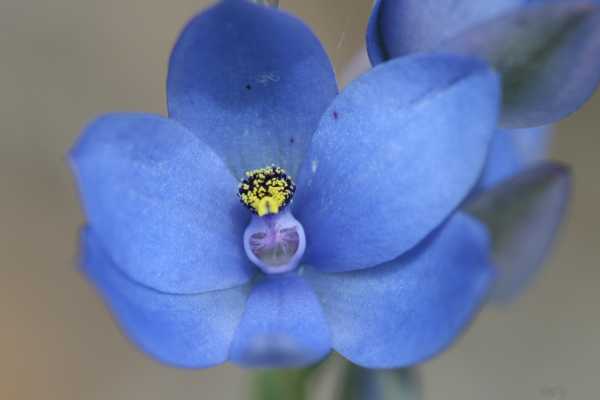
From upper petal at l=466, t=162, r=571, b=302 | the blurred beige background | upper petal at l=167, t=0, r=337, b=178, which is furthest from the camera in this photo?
the blurred beige background

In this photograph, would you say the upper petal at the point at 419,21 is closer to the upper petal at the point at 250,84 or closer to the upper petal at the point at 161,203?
the upper petal at the point at 250,84

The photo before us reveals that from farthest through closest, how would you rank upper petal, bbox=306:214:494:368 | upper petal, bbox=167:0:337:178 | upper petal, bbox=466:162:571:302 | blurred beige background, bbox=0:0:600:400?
blurred beige background, bbox=0:0:600:400 < upper petal, bbox=466:162:571:302 < upper petal, bbox=167:0:337:178 < upper petal, bbox=306:214:494:368

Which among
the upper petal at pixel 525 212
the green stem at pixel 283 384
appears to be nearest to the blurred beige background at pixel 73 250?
the green stem at pixel 283 384

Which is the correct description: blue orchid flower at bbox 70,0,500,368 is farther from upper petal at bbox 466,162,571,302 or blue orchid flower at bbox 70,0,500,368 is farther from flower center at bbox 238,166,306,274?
upper petal at bbox 466,162,571,302

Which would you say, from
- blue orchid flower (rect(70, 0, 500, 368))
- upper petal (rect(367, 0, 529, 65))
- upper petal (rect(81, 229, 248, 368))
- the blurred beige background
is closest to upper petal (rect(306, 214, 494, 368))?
blue orchid flower (rect(70, 0, 500, 368))

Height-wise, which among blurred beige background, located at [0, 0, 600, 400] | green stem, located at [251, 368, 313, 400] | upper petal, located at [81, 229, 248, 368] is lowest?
upper petal, located at [81, 229, 248, 368]

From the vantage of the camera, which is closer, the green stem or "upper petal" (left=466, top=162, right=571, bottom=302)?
"upper petal" (left=466, top=162, right=571, bottom=302)
